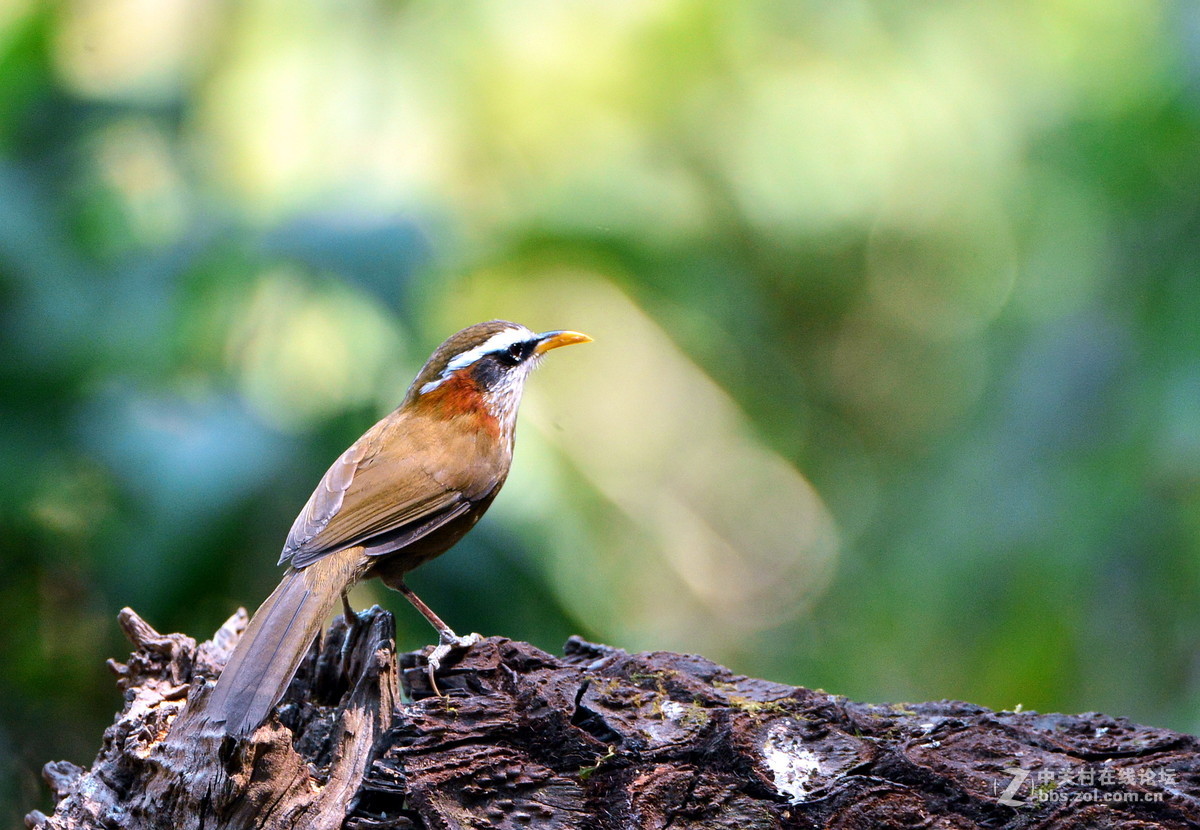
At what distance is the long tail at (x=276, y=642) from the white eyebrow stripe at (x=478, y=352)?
1.11 m

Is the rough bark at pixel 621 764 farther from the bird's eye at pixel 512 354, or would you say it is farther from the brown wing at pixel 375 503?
the bird's eye at pixel 512 354

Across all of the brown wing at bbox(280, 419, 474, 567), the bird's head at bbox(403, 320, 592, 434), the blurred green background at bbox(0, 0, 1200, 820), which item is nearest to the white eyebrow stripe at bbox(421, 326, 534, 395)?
the bird's head at bbox(403, 320, 592, 434)

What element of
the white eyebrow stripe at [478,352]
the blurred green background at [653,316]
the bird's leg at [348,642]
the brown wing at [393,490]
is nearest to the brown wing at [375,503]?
the brown wing at [393,490]

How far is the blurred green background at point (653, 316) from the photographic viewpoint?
16.3 ft

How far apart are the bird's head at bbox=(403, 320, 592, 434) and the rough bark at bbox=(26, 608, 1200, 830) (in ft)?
5.20

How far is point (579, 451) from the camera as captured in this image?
7.13 m

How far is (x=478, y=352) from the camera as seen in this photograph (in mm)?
4625

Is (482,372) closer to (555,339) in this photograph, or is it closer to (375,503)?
(555,339)

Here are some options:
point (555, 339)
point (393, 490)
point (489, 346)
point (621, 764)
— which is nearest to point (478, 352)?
point (489, 346)

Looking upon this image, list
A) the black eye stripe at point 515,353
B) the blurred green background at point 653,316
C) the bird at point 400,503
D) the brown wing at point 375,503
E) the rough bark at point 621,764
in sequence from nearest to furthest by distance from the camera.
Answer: the rough bark at point 621,764 < the bird at point 400,503 < the brown wing at point 375,503 < the black eye stripe at point 515,353 < the blurred green background at point 653,316

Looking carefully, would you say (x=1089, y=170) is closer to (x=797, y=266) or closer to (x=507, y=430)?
(x=797, y=266)

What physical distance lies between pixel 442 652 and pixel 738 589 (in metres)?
5.19

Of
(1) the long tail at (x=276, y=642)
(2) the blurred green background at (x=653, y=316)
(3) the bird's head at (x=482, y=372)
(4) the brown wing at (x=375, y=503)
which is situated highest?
(2) the blurred green background at (x=653, y=316)

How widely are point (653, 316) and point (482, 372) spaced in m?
3.23
